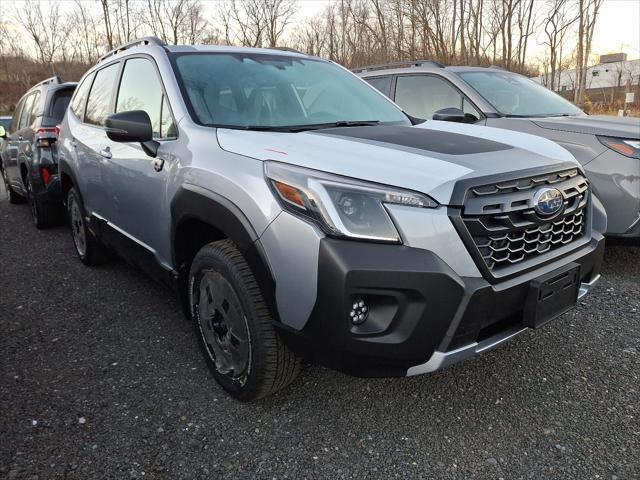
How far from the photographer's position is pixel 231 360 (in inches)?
A: 92.7

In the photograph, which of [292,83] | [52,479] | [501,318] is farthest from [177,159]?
[501,318]

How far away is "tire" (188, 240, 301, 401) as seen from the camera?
2057 mm

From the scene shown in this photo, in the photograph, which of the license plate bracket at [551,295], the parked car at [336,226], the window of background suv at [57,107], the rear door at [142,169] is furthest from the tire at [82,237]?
the license plate bracket at [551,295]

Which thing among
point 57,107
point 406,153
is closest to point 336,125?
point 406,153

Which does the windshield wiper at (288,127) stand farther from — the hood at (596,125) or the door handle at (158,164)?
the hood at (596,125)

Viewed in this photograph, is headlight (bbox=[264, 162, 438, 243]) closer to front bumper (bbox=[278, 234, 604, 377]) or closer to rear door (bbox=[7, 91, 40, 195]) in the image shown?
front bumper (bbox=[278, 234, 604, 377])

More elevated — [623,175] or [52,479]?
[623,175]

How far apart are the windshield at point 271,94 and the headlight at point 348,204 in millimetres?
813

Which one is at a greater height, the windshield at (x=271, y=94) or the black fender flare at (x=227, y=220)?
the windshield at (x=271, y=94)

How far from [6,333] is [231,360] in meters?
1.79

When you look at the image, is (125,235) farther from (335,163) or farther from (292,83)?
(335,163)

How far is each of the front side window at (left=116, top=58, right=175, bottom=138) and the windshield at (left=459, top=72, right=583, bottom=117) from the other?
3.09 meters

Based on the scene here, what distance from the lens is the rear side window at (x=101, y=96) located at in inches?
142

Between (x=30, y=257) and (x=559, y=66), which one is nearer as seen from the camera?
(x=30, y=257)
